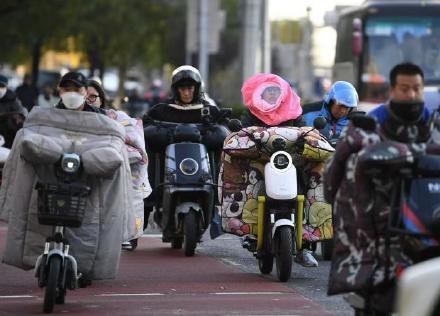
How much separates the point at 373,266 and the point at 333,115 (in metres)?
7.21

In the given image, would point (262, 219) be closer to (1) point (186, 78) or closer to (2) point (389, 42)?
(1) point (186, 78)

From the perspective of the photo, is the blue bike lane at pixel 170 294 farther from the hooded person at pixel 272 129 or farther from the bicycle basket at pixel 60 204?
the bicycle basket at pixel 60 204

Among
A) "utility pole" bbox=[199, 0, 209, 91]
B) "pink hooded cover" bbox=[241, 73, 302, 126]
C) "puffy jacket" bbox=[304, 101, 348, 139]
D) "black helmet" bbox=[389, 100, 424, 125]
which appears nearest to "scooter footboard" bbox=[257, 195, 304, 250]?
"pink hooded cover" bbox=[241, 73, 302, 126]

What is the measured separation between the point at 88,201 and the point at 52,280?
0.71m

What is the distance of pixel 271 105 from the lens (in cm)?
1396

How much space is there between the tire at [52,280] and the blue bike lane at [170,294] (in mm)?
275

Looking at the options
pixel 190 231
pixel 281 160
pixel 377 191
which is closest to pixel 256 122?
pixel 281 160

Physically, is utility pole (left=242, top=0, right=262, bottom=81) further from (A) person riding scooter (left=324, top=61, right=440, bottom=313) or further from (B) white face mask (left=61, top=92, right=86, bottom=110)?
(A) person riding scooter (left=324, top=61, right=440, bottom=313)

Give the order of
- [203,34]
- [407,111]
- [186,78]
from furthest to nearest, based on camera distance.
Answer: [203,34]
[186,78]
[407,111]

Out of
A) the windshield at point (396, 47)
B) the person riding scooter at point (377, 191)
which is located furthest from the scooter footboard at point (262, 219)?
the windshield at point (396, 47)

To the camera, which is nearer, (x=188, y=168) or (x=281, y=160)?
(x=281, y=160)

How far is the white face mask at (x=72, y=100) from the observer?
11523 millimetres

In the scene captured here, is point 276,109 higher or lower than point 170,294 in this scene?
higher

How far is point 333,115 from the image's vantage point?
51.1ft
